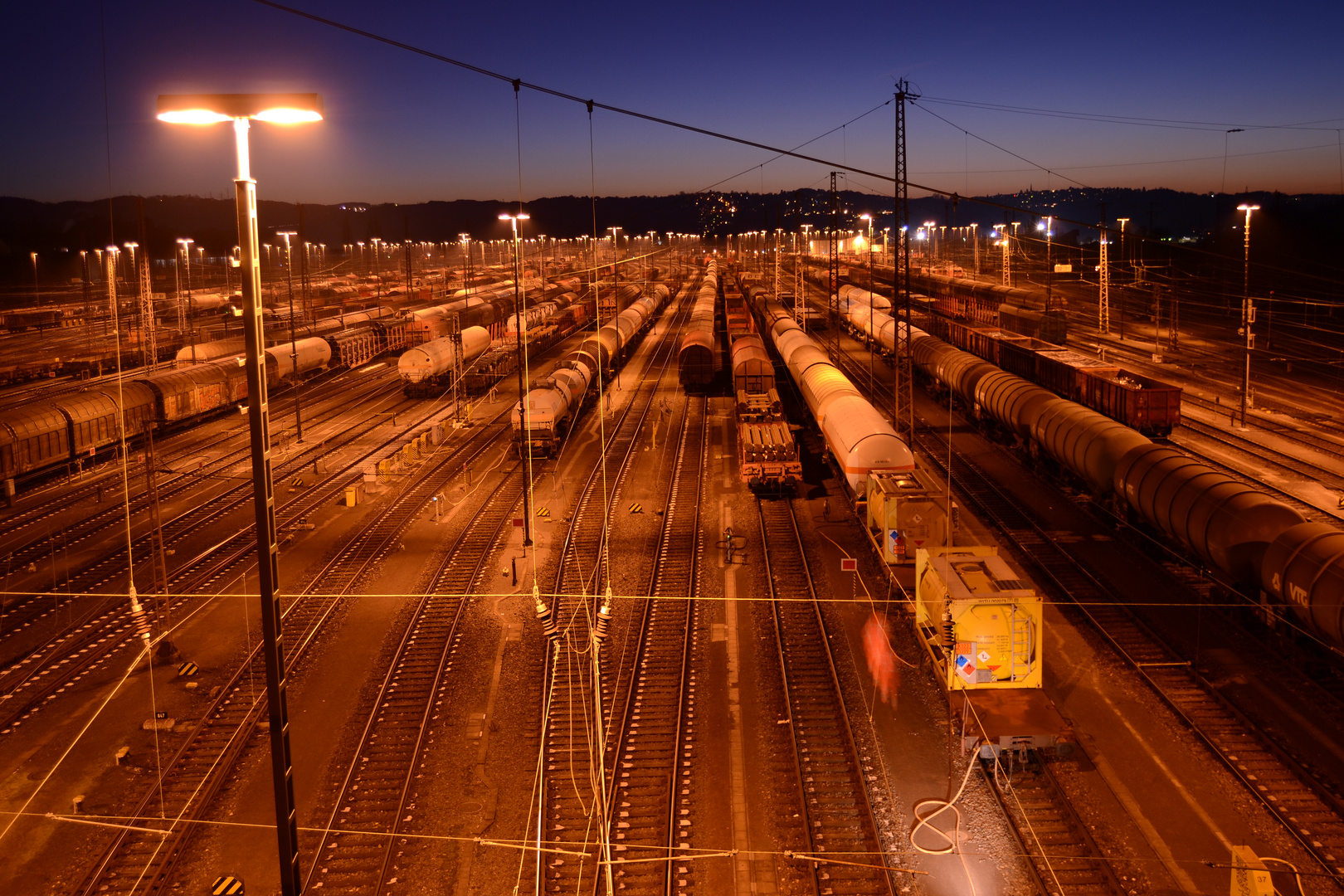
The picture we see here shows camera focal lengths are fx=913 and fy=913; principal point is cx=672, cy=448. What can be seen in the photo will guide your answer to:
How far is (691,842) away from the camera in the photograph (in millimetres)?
12180

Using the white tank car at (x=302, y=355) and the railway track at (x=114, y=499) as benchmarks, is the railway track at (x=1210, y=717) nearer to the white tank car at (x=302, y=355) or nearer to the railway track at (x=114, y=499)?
the railway track at (x=114, y=499)

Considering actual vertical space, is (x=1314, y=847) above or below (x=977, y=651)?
below

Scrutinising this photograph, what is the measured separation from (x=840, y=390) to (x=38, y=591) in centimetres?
2295

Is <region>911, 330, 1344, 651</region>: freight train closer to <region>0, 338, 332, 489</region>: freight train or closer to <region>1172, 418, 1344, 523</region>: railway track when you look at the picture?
<region>1172, 418, 1344, 523</region>: railway track

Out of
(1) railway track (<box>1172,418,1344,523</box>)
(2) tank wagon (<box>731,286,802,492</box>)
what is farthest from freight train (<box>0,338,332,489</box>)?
(1) railway track (<box>1172,418,1344,523</box>)

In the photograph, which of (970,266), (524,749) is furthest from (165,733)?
(970,266)

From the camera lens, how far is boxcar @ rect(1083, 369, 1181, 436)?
28.6 meters

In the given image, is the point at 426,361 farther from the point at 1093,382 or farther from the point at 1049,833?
the point at 1049,833

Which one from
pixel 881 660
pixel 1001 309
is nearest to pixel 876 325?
pixel 1001 309

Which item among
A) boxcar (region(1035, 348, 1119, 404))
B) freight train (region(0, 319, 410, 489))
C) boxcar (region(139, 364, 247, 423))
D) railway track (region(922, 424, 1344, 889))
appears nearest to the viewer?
railway track (region(922, 424, 1344, 889))

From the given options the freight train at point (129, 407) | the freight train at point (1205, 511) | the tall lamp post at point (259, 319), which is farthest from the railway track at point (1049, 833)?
the freight train at point (129, 407)

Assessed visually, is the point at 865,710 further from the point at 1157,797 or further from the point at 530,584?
the point at 530,584

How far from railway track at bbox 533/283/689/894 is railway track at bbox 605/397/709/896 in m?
0.28

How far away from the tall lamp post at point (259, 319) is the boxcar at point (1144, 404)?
28.3 meters
